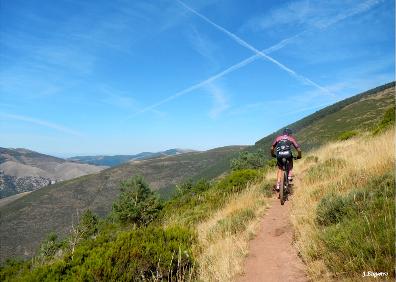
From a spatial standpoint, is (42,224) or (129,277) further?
(42,224)

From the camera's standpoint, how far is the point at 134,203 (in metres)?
43.3

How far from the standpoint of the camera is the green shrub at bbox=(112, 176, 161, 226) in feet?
132

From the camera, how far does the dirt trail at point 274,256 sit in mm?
5941

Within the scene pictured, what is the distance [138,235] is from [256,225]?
292 cm

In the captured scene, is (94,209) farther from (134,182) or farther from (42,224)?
(134,182)

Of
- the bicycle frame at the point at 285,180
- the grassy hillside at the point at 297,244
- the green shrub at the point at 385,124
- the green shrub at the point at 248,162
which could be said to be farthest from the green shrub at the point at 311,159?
the green shrub at the point at 248,162

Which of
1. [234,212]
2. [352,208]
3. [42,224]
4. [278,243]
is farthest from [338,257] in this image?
[42,224]

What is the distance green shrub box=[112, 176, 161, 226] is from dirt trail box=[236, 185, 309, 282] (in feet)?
94.6

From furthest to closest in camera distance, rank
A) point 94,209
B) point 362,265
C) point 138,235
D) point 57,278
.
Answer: point 94,209 < point 138,235 < point 57,278 < point 362,265

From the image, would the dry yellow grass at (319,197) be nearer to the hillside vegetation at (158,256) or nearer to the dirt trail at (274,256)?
the dirt trail at (274,256)

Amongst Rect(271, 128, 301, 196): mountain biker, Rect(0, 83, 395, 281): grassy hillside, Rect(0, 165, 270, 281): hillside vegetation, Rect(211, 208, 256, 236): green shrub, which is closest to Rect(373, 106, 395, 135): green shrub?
Rect(271, 128, 301, 196): mountain biker

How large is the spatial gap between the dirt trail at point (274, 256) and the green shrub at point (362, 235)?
65 cm

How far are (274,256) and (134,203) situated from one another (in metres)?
37.8

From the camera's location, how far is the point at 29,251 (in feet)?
495
